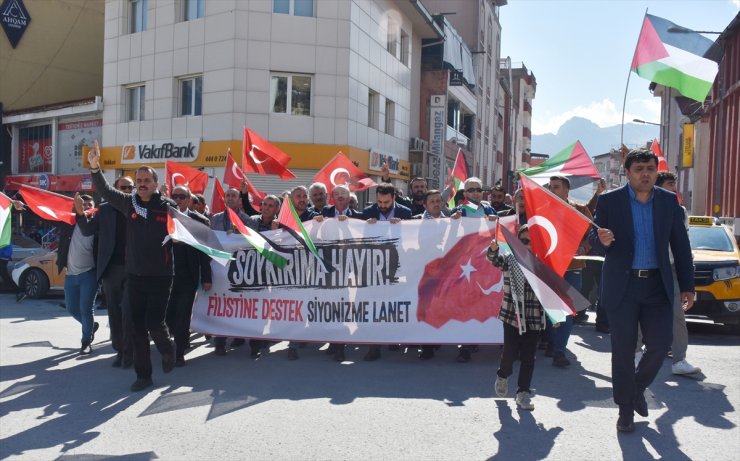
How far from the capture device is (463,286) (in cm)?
772

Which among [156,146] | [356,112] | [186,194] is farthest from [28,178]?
[186,194]

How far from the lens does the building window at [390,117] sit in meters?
26.0

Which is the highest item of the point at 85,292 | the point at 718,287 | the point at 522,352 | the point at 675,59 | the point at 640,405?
the point at 675,59

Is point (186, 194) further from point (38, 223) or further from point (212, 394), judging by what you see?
point (38, 223)

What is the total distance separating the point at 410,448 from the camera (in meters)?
4.82

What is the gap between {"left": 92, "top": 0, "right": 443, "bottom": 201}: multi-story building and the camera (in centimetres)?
2045

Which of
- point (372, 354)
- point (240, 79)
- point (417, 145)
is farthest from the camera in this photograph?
point (417, 145)

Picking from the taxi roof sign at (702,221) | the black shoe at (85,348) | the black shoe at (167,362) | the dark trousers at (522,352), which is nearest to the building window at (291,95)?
the taxi roof sign at (702,221)

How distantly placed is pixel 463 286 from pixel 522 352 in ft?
5.95

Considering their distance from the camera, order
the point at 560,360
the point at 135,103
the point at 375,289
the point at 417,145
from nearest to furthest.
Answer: the point at 560,360
the point at 375,289
the point at 135,103
the point at 417,145

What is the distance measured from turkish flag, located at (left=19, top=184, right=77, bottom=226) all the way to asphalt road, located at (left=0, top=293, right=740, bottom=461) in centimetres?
163

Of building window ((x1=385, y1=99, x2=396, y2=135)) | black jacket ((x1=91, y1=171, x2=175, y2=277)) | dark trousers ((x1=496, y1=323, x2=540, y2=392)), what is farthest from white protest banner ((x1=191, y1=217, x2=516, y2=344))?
building window ((x1=385, y1=99, x2=396, y2=135))

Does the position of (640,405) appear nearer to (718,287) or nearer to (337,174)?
(718,287)

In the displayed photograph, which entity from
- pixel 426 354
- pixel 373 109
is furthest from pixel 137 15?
pixel 426 354
